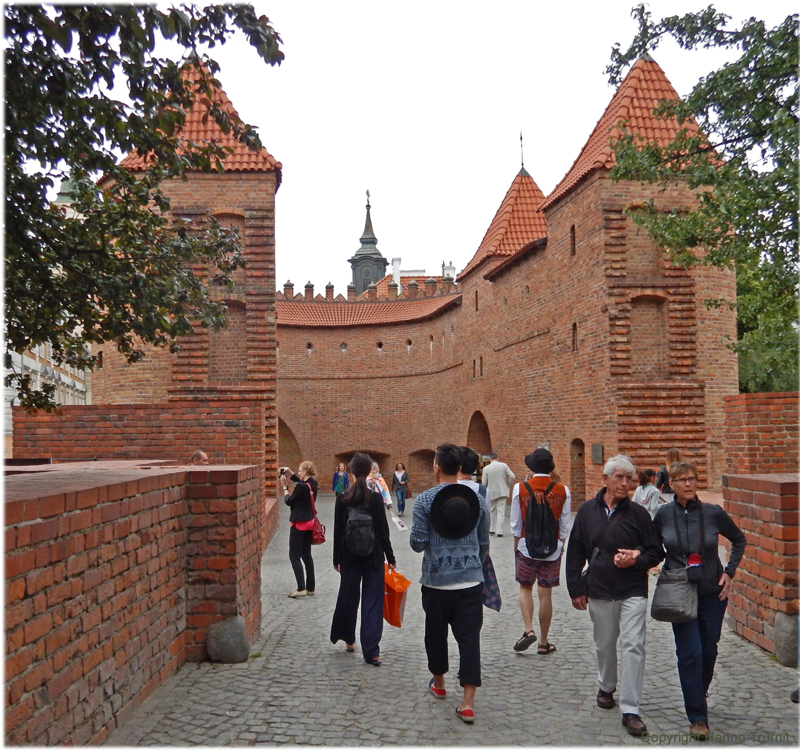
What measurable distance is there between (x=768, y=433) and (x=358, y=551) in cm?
840

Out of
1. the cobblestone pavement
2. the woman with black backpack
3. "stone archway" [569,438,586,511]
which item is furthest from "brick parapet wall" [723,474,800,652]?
"stone archway" [569,438,586,511]

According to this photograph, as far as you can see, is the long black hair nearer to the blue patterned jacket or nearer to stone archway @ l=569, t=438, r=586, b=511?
the blue patterned jacket

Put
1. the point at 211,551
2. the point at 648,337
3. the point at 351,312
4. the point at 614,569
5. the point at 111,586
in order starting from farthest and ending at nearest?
1. the point at 351,312
2. the point at 648,337
3. the point at 211,551
4. the point at 614,569
5. the point at 111,586

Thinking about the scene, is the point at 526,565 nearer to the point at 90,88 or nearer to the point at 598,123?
the point at 90,88

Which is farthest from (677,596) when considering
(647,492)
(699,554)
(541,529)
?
(647,492)

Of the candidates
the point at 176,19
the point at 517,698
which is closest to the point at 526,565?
the point at 517,698

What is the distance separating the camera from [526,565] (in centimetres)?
790

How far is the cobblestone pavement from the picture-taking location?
17.6 ft

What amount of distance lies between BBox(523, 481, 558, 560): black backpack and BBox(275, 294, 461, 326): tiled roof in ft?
112

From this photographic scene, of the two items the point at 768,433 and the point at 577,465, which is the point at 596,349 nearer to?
the point at 577,465

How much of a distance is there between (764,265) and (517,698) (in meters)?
9.61

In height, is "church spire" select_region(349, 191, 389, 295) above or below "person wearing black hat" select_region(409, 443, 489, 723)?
above

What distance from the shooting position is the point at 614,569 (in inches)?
232

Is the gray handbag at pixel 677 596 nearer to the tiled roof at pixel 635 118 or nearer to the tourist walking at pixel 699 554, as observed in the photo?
the tourist walking at pixel 699 554
